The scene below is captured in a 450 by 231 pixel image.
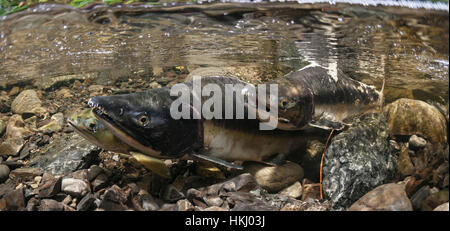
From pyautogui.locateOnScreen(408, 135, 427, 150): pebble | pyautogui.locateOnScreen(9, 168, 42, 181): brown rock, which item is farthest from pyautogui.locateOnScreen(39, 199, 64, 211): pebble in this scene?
pyautogui.locateOnScreen(408, 135, 427, 150): pebble

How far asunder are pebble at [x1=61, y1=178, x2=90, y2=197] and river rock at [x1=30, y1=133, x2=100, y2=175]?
0.54 m

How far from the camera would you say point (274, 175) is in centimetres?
439

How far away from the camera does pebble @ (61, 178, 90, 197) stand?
147 inches

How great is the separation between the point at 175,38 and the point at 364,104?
400 centimetres

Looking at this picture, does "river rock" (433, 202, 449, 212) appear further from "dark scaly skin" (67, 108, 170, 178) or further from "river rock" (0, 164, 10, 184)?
"river rock" (0, 164, 10, 184)

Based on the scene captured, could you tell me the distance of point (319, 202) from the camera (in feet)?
13.3

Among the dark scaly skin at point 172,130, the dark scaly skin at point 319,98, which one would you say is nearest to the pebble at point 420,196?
the dark scaly skin at point 319,98

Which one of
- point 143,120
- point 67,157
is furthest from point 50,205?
point 143,120

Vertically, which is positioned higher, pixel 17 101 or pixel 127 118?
pixel 127 118

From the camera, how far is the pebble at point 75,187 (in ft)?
12.3

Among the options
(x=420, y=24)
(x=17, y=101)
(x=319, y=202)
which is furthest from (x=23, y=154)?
(x=420, y=24)

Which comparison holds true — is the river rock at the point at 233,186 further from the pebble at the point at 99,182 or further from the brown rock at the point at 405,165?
the brown rock at the point at 405,165

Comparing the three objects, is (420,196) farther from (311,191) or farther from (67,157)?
(67,157)

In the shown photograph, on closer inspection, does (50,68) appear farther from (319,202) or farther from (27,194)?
(319,202)
